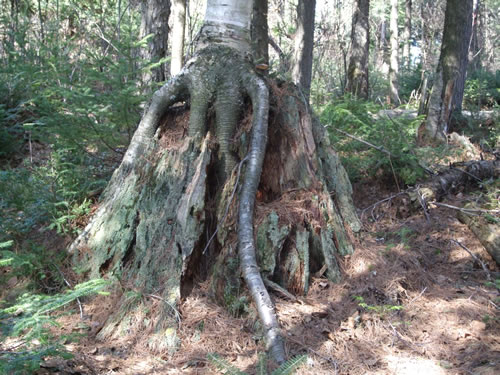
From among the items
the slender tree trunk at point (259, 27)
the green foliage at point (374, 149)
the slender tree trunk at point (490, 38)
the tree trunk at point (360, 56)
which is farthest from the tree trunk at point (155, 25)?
the slender tree trunk at point (490, 38)

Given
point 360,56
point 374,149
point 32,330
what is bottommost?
point 32,330

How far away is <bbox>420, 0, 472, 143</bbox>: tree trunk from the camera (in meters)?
8.55

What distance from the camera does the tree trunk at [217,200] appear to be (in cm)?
377

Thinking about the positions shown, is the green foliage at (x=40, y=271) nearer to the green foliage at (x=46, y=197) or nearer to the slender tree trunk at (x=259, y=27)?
the green foliage at (x=46, y=197)

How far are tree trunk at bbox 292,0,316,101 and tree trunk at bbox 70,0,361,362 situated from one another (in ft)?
19.1

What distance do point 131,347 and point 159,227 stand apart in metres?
1.23

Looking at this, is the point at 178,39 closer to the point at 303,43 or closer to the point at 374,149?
the point at 303,43

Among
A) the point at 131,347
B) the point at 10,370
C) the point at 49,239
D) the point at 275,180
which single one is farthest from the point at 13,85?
the point at 10,370

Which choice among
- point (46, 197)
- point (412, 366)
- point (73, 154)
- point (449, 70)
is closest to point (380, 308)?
point (412, 366)

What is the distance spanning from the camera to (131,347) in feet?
10.9

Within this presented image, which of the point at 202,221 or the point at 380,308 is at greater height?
the point at 202,221

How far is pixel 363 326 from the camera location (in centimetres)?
353

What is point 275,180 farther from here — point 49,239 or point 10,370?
point 10,370

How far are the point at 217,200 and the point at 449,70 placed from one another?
680 centimetres
